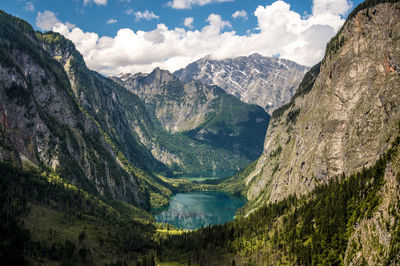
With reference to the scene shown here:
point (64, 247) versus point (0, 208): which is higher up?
point (0, 208)

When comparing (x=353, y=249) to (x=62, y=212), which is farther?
(x=62, y=212)

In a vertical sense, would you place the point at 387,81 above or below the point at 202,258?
above

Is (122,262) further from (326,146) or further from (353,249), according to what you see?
(326,146)

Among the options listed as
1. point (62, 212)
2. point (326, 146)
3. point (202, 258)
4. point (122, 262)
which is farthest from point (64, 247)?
point (326, 146)

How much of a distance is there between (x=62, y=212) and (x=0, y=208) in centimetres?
3814

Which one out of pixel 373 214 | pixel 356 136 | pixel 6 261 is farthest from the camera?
pixel 356 136

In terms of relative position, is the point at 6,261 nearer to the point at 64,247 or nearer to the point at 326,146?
the point at 64,247

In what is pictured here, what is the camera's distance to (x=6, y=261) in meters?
128

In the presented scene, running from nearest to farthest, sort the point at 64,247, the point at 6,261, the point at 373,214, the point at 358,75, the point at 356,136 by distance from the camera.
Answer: the point at 373,214, the point at 6,261, the point at 64,247, the point at 356,136, the point at 358,75

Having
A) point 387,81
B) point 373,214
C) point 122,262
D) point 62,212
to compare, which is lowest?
point 122,262

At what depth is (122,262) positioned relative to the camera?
163 meters

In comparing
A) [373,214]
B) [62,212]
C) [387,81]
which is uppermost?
[387,81]

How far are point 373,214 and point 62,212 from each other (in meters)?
157

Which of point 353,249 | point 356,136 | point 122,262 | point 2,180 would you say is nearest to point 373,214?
point 353,249
